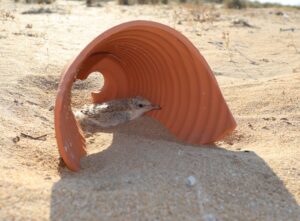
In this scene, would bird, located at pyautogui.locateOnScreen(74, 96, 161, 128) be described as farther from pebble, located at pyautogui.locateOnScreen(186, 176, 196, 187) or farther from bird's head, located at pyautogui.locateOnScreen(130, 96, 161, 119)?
pebble, located at pyautogui.locateOnScreen(186, 176, 196, 187)

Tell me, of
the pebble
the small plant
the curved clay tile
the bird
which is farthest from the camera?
the small plant

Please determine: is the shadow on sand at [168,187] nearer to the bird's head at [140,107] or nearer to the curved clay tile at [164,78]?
the curved clay tile at [164,78]

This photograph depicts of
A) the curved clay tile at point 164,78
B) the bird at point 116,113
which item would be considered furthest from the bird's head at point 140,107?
the curved clay tile at point 164,78

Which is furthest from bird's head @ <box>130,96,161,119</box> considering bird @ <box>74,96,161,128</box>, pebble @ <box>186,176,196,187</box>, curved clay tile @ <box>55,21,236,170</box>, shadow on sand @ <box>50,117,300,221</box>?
pebble @ <box>186,176,196,187</box>

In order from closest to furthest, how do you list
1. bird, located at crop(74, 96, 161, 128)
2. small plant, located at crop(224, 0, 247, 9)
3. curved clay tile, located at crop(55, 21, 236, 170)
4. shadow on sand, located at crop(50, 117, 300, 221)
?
shadow on sand, located at crop(50, 117, 300, 221), curved clay tile, located at crop(55, 21, 236, 170), bird, located at crop(74, 96, 161, 128), small plant, located at crop(224, 0, 247, 9)

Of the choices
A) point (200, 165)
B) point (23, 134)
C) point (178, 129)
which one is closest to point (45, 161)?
point (23, 134)

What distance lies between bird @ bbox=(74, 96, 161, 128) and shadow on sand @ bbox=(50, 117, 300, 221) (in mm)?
823

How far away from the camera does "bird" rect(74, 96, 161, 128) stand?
552cm

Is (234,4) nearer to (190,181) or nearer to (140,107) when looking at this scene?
(140,107)

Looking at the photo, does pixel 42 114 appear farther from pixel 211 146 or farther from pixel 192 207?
pixel 192 207

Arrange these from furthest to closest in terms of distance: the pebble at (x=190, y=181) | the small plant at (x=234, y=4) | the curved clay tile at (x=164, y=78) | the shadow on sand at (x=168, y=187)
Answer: the small plant at (x=234, y=4), the curved clay tile at (x=164, y=78), the pebble at (x=190, y=181), the shadow on sand at (x=168, y=187)

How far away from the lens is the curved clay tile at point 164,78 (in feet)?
15.0

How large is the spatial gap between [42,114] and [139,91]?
44.1 inches

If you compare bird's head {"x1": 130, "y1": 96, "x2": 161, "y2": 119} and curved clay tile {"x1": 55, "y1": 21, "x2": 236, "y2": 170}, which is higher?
curved clay tile {"x1": 55, "y1": 21, "x2": 236, "y2": 170}
